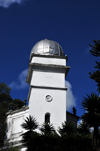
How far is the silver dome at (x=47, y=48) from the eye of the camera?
1039 inches

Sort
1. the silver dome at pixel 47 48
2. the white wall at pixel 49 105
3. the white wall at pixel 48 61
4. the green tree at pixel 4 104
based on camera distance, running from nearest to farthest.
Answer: the white wall at pixel 49 105, the white wall at pixel 48 61, the silver dome at pixel 47 48, the green tree at pixel 4 104

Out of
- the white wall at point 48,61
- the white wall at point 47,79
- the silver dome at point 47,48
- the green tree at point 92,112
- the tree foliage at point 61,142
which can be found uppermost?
the silver dome at point 47,48

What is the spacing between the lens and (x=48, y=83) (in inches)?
962

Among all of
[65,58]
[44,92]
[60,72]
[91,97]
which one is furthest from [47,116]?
[91,97]

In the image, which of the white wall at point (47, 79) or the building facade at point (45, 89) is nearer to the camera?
the building facade at point (45, 89)

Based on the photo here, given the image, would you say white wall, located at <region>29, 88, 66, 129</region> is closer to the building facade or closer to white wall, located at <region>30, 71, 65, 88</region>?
the building facade

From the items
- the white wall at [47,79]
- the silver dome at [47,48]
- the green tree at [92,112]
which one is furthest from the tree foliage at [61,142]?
the silver dome at [47,48]

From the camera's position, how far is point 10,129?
26.3 m

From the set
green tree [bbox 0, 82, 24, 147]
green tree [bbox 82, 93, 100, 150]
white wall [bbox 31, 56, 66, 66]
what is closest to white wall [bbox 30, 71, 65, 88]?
white wall [bbox 31, 56, 66, 66]

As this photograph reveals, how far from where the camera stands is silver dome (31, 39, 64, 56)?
26398 millimetres

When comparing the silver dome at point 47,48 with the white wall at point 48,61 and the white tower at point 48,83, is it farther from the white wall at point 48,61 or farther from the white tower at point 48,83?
the white wall at point 48,61

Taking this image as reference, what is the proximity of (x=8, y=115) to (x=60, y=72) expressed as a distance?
882cm

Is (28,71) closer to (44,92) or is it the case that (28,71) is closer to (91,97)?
(44,92)

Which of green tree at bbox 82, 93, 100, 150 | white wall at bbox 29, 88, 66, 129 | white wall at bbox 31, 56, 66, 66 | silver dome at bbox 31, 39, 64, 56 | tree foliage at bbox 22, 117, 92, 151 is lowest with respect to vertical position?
tree foliage at bbox 22, 117, 92, 151
